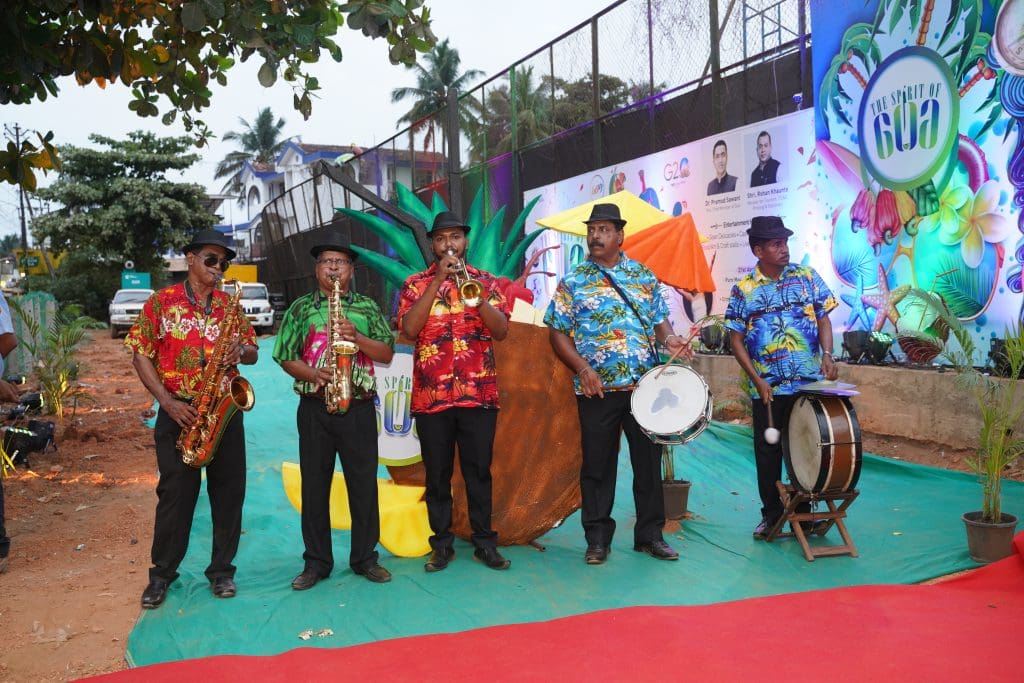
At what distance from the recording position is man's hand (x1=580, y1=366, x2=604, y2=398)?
16.5ft

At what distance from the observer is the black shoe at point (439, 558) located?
5070mm

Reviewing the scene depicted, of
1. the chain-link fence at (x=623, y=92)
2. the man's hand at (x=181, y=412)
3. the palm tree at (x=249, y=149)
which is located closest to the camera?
the man's hand at (x=181, y=412)

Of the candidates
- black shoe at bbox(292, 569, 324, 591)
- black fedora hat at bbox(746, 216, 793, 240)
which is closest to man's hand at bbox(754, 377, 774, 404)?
black fedora hat at bbox(746, 216, 793, 240)

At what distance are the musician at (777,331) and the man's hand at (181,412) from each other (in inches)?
131

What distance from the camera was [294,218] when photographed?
102 feet

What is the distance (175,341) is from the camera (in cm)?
461

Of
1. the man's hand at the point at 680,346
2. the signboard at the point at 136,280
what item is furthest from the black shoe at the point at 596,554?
the signboard at the point at 136,280

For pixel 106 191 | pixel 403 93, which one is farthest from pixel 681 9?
pixel 403 93

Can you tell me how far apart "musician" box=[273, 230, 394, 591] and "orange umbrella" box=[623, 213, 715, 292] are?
3.44 meters

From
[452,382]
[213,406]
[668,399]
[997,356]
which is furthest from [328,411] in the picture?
[997,356]

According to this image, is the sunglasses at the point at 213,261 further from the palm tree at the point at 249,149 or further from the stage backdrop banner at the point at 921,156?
the palm tree at the point at 249,149

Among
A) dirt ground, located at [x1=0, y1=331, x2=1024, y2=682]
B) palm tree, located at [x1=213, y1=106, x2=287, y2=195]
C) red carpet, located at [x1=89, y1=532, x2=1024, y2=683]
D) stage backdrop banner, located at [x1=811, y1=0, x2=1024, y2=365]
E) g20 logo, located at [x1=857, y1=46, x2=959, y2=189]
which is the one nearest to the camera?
red carpet, located at [x1=89, y1=532, x2=1024, y2=683]

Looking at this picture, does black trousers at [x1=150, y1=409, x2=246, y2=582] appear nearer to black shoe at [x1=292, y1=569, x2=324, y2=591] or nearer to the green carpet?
the green carpet

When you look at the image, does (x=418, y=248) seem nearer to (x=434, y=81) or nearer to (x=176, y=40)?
(x=176, y=40)
